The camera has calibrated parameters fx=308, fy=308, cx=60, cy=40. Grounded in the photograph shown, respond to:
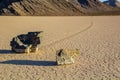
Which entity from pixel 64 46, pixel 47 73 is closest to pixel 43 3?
pixel 64 46

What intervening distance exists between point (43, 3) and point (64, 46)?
247 ft

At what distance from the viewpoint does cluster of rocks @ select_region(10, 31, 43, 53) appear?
13.1 metres

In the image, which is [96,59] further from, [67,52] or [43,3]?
[43,3]

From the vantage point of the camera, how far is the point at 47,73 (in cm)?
1003

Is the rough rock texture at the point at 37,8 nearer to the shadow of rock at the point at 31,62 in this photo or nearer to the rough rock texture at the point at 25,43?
the rough rock texture at the point at 25,43

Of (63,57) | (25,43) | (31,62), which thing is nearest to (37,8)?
(25,43)

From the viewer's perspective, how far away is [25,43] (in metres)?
13.5

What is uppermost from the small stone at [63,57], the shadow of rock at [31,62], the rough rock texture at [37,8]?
the rough rock texture at [37,8]

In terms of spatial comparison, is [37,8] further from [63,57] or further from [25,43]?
[63,57]

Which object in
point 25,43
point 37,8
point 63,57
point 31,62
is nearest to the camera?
point 63,57

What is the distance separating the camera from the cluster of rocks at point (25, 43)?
1312 centimetres

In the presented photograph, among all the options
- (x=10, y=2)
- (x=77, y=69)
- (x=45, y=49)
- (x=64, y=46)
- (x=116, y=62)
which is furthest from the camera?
(x=10, y=2)

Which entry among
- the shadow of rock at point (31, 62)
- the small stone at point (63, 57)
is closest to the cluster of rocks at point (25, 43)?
the shadow of rock at point (31, 62)

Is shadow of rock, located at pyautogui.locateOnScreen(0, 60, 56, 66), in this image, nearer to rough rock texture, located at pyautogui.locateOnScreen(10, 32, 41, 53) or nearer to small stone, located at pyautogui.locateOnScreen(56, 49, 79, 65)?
small stone, located at pyautogui.locateOnScreen(56, 49, 79, 65)
